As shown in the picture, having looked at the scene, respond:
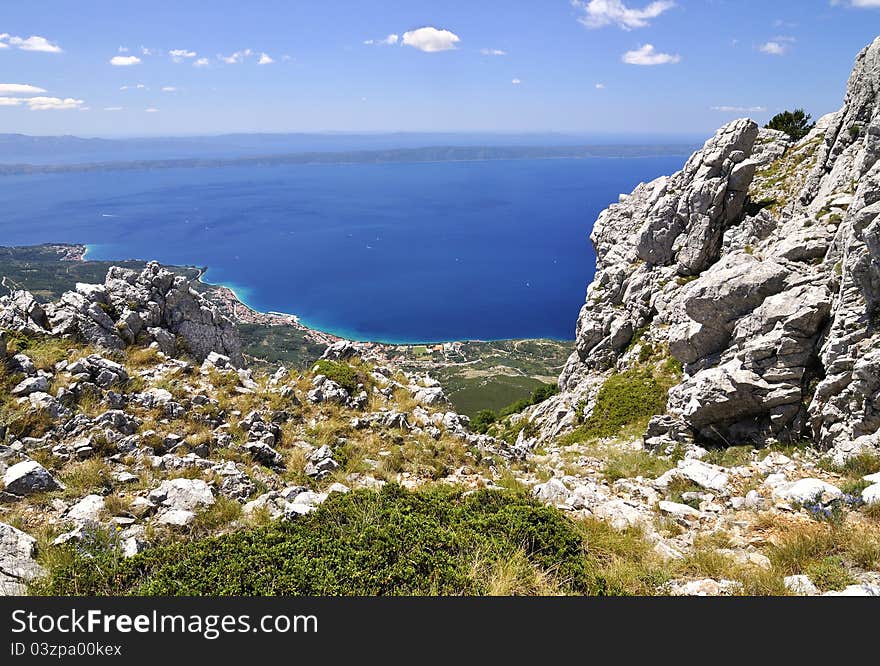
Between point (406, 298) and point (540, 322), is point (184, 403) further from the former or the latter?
point (406, 298)

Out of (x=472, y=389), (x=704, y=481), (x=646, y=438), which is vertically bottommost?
(x=472, y=389)

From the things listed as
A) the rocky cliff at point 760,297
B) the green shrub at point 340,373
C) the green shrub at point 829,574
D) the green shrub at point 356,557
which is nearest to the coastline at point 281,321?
the rocky cliff at point 760,297

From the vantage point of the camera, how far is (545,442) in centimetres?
2686

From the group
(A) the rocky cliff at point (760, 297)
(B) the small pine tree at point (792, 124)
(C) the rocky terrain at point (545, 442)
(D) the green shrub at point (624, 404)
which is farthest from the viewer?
(B) the small pine tree at point (792, 124)

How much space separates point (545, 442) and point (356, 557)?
21809 millimetres

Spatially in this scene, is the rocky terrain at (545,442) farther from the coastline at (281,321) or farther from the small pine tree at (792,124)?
the coastline at (281,321)

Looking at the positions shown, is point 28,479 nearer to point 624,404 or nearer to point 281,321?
point 624,404

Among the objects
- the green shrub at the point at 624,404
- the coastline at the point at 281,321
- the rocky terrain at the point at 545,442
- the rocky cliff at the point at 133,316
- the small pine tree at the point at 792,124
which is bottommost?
the coastline at the point at 281,321

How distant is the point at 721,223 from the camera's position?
29.2 metres

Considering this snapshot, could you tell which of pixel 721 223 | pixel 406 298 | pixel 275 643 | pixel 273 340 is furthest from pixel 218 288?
pixel 275 643

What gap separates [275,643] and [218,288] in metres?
189

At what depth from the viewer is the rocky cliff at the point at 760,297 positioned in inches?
543

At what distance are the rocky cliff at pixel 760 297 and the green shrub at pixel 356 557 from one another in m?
10.1

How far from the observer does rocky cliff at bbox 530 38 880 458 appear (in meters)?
13.8
